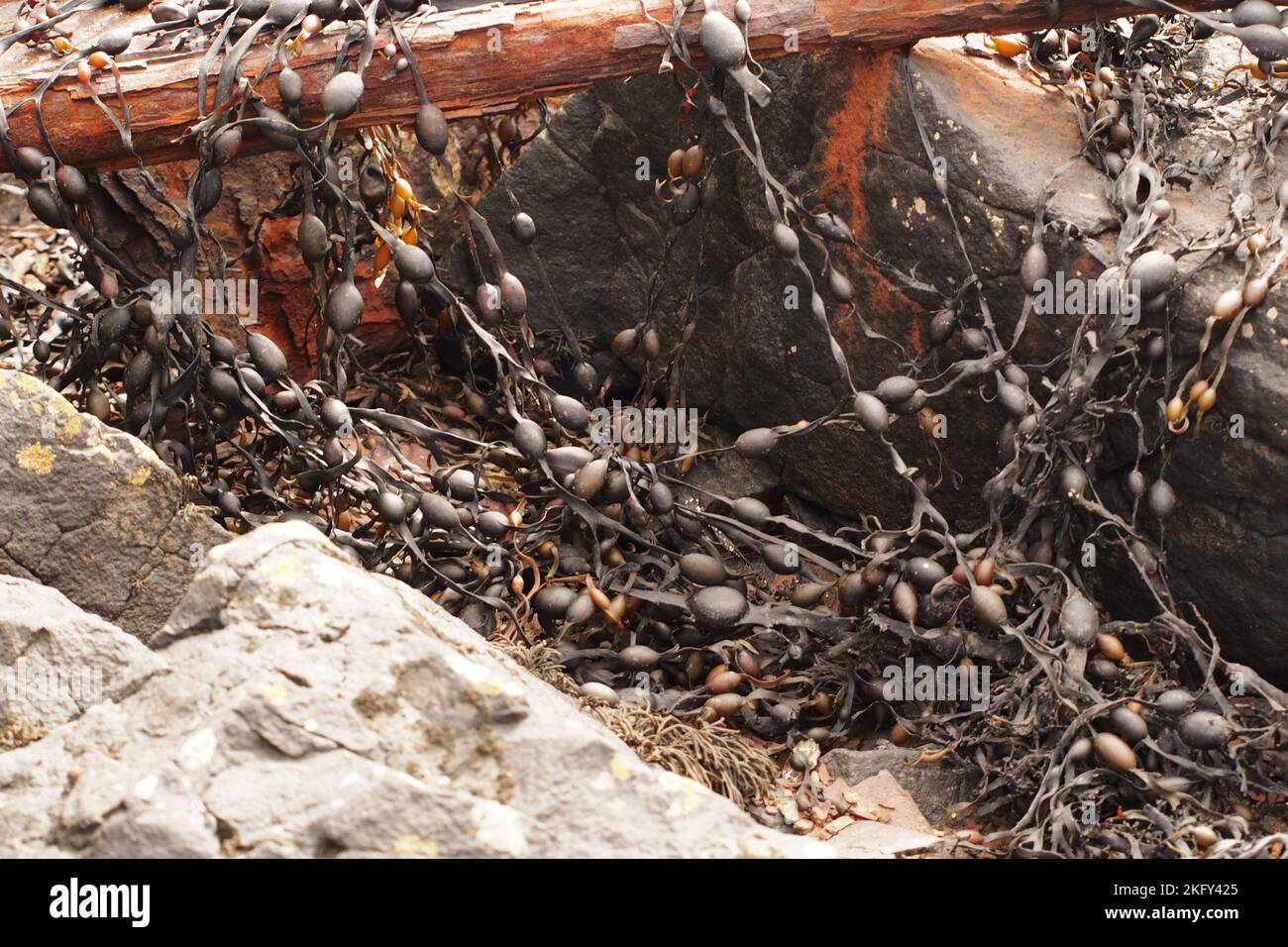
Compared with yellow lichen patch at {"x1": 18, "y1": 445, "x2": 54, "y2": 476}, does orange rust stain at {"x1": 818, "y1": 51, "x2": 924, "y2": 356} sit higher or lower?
higher

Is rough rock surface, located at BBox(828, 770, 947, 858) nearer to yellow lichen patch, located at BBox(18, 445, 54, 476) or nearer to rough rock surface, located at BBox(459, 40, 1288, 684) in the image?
rough rock surface, located at BBox(459, 40, 1288, 684)

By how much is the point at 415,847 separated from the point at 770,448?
5.19 ft

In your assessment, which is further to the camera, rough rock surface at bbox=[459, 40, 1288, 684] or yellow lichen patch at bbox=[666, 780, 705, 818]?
rough rock surface at bbox=[459, 40, 1288, 684]

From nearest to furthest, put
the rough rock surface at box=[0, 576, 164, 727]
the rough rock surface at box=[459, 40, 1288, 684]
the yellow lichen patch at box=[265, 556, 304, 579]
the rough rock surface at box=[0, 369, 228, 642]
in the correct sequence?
1. the yellow lichen patch at box=[265, 556, 304, 579]
2. the rough rock surface at box=[0, 576, 164, 727]
3. the rough rock surface at box=[0, 369, 228, 642]
4. the rough rock surface at box=[459, 40, 1288, 684]

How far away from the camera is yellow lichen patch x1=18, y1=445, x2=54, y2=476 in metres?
2.58

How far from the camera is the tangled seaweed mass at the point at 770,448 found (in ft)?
8.52

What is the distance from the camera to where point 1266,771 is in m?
2.50

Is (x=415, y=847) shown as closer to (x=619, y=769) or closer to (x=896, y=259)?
(x=619, y=769)

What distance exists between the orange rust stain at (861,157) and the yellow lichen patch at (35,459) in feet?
5.63

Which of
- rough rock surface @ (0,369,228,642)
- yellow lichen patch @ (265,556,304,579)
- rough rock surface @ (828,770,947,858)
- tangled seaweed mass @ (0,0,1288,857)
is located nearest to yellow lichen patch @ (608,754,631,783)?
yellow lichen patch @ (265,556,304,579)

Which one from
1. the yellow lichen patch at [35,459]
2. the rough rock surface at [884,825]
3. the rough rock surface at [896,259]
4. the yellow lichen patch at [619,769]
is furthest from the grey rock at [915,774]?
the yellow lichen patch at [35,459]

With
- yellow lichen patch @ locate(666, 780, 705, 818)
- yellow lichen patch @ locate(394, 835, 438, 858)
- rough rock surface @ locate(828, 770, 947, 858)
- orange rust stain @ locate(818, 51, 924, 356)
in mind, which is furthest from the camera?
orange rust stain @ locate(818, 51, 924, 356)

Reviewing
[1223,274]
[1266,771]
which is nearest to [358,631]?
[1266,771]
